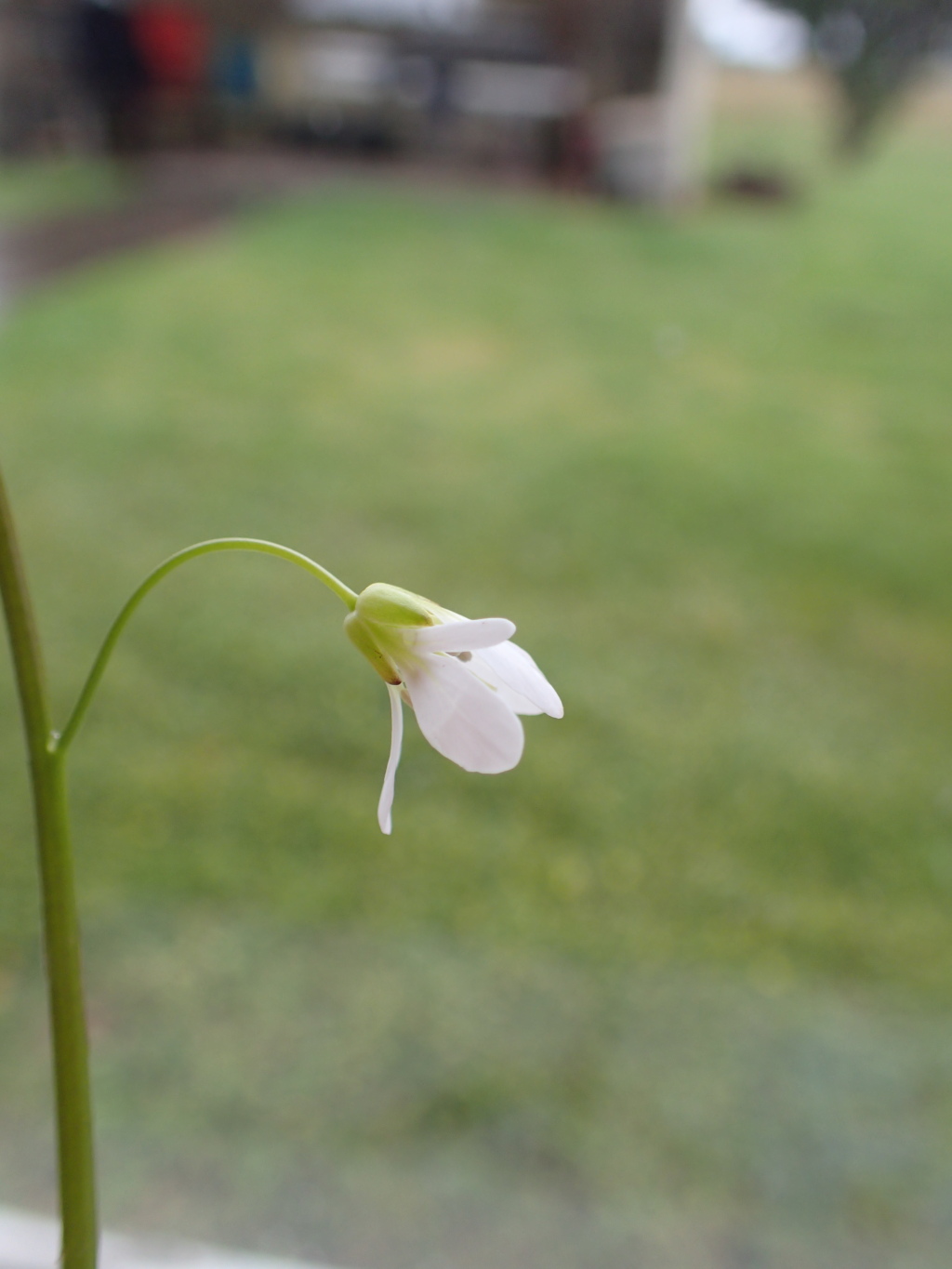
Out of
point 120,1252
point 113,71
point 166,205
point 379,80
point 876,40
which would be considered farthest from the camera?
point 166,205

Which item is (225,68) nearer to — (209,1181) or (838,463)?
(838,463)

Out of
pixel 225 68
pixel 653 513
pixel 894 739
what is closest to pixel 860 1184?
pixel 894 739

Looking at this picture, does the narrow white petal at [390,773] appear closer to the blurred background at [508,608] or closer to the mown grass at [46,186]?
the blurred background at [508,608]

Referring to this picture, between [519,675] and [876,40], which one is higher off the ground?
[876,40]

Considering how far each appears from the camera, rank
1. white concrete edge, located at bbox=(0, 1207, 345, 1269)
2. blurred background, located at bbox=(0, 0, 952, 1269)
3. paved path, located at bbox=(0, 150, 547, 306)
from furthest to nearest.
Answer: paved path, located at bbox=(0, 150, 547, 306), blurred background, located at bbox=(0, 0, 952, 1269), white concrete edge, located at bbox=(0, 1207, 345, 1269)

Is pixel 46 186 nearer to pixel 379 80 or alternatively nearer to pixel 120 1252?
pixel 379 80

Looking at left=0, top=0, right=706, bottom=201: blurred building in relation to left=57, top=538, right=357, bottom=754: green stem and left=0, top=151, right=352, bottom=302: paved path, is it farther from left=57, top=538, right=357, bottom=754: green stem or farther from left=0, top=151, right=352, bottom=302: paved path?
left=57, top=538, right=357, bottom=754: green stem

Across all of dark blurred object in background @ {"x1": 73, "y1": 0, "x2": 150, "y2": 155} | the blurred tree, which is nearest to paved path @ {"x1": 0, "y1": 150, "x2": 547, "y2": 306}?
dark blurred object in background @ {"x1": 73, "y1": 0, "x2": 150, "y2": 155}

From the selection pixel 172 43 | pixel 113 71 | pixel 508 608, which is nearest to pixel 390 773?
pixel 508 608
